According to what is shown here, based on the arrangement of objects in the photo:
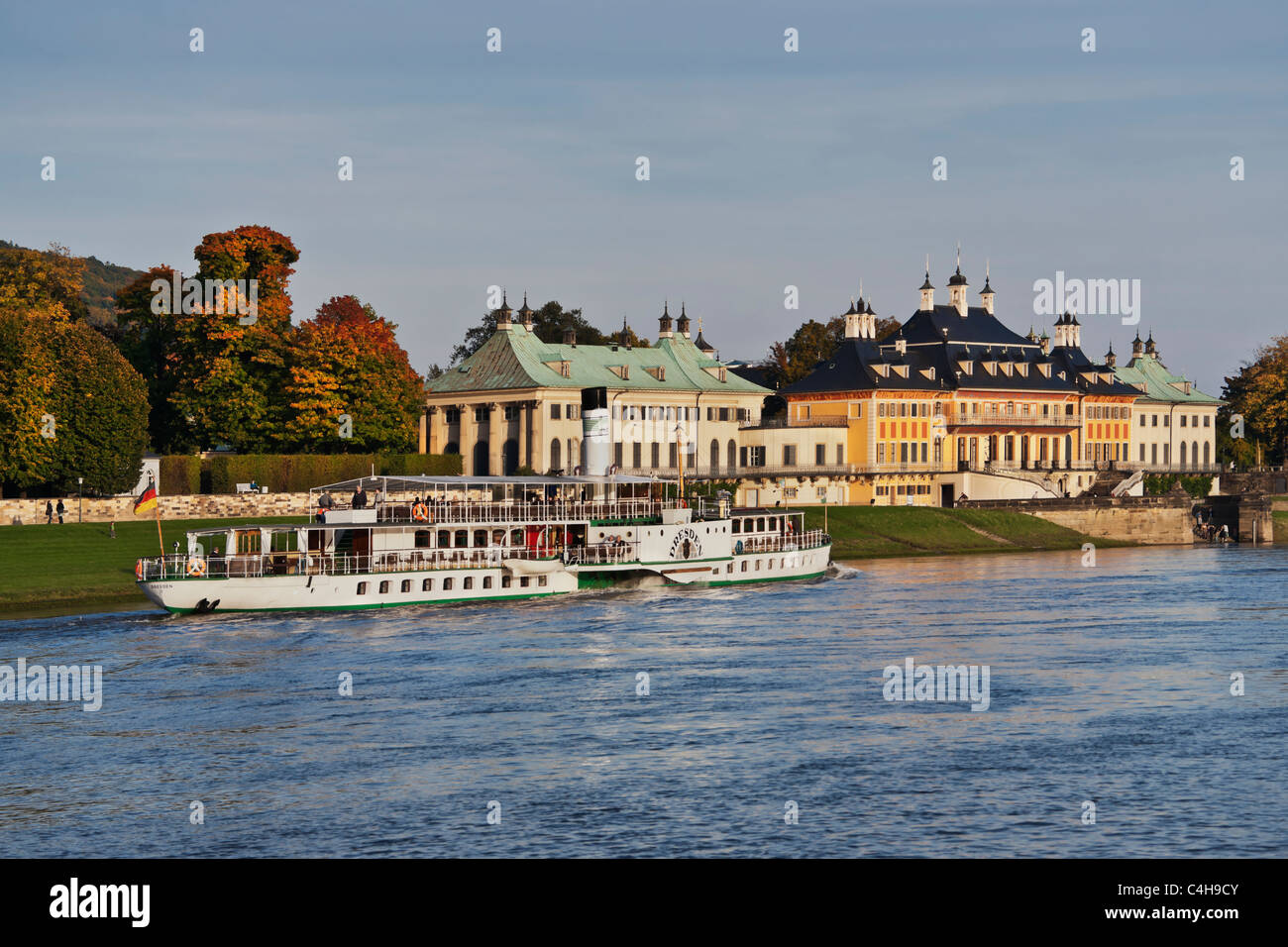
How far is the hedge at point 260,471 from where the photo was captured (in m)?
99.7

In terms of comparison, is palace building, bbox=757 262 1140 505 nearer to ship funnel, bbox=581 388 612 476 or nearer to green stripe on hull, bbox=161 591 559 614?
ship funnel, bbox=581 388 612 476

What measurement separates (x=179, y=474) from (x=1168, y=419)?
106255 millimetres

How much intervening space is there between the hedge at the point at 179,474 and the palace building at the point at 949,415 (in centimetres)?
5150

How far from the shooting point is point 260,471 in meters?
102

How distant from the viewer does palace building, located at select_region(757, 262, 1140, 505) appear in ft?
455

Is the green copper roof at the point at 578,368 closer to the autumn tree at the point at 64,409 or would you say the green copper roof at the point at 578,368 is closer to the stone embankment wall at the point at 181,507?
the stone embankment wall at the point at 181,507

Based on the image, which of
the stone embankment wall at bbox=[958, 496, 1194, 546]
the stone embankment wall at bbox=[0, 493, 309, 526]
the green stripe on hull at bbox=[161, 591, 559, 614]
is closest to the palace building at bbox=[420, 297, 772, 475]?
the stone embankment wall at bbox=[958, 496, 1194, 546]

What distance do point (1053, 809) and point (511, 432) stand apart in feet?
344

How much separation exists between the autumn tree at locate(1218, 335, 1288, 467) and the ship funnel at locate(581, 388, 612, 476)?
10164 cm

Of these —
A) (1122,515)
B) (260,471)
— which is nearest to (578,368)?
(260,471)

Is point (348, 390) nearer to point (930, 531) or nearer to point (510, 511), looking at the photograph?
point (510, 511)
